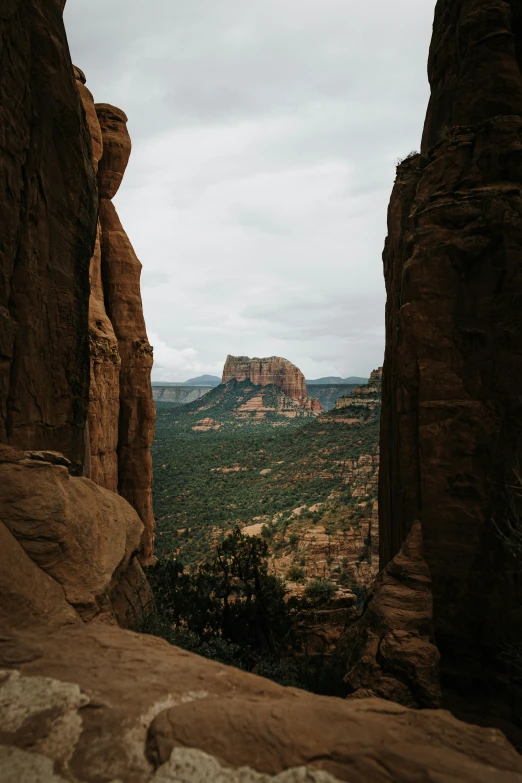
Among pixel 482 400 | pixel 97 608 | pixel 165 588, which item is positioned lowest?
pixel 165 588

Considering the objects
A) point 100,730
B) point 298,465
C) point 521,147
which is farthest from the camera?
point 298,465

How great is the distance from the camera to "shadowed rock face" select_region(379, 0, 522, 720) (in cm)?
1262

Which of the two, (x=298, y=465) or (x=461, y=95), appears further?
(x=298, y=465)

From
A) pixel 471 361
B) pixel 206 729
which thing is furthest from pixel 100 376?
pixel 206 729

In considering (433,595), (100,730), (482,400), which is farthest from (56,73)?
(433,595)

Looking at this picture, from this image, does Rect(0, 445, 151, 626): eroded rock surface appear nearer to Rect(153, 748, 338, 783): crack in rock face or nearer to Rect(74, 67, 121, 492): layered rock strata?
Rect(153, 748, 338, 783): crack in rock face

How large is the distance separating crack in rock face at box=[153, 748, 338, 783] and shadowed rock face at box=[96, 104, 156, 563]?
78.2 feet

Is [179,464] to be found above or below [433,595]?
below

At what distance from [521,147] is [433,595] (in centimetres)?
1287

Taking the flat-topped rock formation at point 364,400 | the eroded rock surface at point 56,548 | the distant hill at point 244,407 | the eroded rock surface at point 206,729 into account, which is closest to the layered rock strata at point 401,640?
the eroded rock surface at point 56,548

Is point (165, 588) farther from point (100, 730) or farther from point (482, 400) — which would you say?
point (100, 730)

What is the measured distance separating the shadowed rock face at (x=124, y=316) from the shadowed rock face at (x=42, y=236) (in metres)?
13.7

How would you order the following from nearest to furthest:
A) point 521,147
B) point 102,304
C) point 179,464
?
point 521,147 → point 102,304 → point 179,464

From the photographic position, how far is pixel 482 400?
43.2ft
